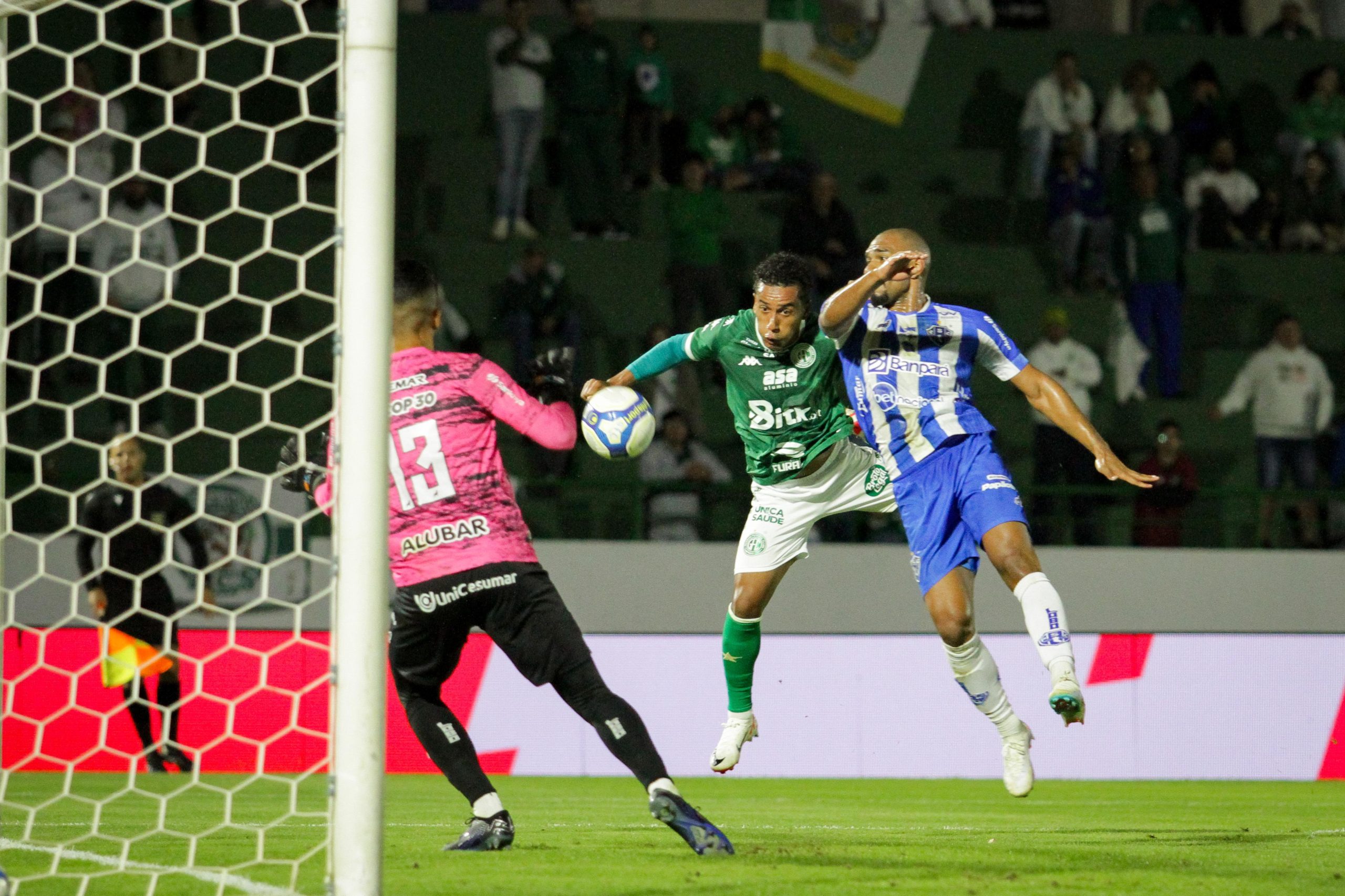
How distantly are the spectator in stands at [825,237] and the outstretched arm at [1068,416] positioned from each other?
7962 millimetres

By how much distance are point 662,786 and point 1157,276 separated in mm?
11994

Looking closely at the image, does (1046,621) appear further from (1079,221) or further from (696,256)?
(1079,221)

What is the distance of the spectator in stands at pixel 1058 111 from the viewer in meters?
16.6

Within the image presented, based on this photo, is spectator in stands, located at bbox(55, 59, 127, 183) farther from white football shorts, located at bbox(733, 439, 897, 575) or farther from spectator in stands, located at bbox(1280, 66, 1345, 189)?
spectator in stands, located at bbox(1280, 66, 1345, 189)

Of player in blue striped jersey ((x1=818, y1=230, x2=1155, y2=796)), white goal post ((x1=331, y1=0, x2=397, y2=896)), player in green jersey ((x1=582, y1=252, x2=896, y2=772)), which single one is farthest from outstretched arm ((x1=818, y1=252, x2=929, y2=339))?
white goal post ((x1=331, y1=0, x2=397, y2=896))

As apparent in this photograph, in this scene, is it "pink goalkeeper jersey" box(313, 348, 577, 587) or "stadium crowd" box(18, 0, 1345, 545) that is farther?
"stadium crowd" box(18, 0, 1345, 545)

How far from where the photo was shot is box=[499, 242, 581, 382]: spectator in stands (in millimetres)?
14633

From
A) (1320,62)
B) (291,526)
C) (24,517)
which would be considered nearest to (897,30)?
(1320,62)

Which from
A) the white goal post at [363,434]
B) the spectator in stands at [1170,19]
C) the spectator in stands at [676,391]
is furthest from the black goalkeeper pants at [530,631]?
the spectator in stands at [1170,19]

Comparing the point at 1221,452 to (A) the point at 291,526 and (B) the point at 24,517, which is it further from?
(B) the point at 24,517

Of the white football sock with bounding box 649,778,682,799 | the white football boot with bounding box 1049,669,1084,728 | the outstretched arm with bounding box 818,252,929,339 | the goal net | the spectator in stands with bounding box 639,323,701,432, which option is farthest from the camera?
the spectator in stands with bounding box 639,323,701,432

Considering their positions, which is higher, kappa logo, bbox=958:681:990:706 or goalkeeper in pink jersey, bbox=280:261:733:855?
goalkeeper in pink jersey, bbox=280:261:733:855

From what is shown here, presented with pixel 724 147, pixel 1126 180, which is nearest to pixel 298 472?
pixel 724 147

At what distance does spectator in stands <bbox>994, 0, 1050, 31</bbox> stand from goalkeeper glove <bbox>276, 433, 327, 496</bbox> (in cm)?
1457
